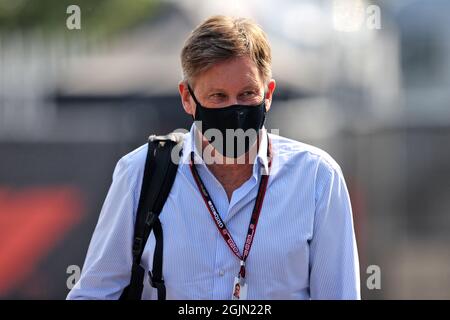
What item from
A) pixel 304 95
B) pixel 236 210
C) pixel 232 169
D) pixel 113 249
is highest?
pixel 304 95

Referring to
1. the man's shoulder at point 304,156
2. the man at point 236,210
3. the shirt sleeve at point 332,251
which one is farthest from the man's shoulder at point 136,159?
the shirt sleeve at point 332,251

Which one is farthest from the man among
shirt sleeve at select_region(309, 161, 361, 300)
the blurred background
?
the blurred background

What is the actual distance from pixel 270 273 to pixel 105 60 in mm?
4687

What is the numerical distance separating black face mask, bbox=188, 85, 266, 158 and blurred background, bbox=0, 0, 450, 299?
3.44 m

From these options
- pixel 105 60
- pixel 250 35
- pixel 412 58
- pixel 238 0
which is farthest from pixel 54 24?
pixel 250 35

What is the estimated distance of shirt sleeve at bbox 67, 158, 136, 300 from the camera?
7.21 feet

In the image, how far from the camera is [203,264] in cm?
210

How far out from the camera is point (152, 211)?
2164 mm

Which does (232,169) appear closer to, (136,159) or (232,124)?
(232,124)

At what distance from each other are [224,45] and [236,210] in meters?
0.50

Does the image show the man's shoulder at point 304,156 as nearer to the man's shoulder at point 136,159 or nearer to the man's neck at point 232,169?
the man's neck at point 232,169

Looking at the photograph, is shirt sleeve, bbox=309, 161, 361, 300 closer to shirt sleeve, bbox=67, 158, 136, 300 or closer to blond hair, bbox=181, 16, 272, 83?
blond hair, bbox=181, 16, 272, 83

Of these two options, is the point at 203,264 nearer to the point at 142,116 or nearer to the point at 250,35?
the point at 250,35

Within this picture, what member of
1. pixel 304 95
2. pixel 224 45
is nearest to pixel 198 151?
pixel 224 45
